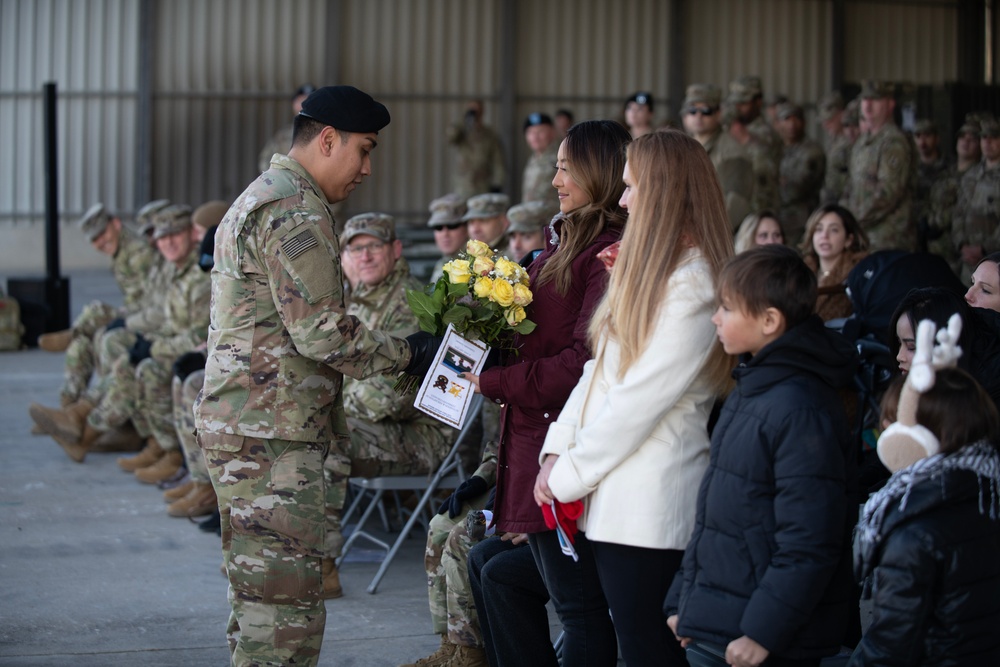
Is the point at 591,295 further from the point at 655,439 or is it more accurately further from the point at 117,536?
the point at 117,536

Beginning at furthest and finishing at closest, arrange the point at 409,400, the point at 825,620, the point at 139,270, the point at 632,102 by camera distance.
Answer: the point at 632,102
the point at 139,270
the point at 409,400
the point at 825,620

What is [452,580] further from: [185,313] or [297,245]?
[185,313]

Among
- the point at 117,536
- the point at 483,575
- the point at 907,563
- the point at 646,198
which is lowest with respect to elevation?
the point at 117,536

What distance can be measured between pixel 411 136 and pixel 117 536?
10.8 meters

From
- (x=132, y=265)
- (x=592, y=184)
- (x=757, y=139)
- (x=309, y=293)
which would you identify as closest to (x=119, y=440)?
(x=132, y=265)

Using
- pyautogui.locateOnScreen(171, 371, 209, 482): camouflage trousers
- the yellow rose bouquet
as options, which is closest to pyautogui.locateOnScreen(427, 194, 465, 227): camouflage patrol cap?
pyautogui.locateOnScreen(171, 371, 209, 482): camouflage trousers

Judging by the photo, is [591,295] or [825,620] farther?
[591,295]

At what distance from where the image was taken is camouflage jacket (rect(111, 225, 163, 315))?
9.61 meters

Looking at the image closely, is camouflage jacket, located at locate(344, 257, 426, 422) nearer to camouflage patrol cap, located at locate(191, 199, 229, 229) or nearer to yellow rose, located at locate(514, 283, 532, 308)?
yellow rose, located at locate(514, 283, 532, 308)

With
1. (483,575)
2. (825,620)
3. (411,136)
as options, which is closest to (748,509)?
(825,620)

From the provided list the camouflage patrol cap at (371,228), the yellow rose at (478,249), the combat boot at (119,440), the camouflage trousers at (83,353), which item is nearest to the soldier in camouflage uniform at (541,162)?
the camouflage trousers at (83,353)

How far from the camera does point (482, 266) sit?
143 inches

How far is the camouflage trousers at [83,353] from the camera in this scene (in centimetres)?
935

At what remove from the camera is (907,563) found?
8.39 feet
